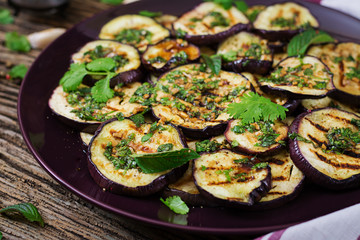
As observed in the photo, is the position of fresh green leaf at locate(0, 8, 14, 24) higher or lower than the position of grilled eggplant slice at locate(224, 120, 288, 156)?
lower

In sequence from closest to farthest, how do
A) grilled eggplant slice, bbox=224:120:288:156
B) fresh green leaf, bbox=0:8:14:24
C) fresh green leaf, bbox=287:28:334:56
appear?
1. grilled eggplant slice, bbox=224:120:288:156
2. fresh green leaf, bbox=287:28:334:56
3. fresh green leaf, bbox=0:8:14:24

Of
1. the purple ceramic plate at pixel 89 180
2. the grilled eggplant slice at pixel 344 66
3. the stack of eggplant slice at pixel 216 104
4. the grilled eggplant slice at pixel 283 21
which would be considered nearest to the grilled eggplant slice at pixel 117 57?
the stack of eggplant slice at pixel 216 104

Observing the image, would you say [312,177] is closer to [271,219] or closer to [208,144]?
[271,219]

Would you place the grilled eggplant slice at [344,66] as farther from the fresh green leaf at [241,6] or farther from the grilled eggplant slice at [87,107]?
the grilled eggplant slice at [87,107]

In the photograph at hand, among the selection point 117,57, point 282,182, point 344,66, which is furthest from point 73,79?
point 344,66

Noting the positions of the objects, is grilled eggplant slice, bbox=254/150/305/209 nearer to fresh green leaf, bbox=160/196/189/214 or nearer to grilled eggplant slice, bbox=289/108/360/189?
grilled eggplant slice, bbox=289/108/360/189

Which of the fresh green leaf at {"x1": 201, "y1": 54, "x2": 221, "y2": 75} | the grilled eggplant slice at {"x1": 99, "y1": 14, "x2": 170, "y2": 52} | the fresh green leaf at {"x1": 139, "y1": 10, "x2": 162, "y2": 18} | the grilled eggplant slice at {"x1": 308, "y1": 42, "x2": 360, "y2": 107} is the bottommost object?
the grilled eggplant slice at {"x1": 99, "y1": 14, "x2": 170, "y2": 52}

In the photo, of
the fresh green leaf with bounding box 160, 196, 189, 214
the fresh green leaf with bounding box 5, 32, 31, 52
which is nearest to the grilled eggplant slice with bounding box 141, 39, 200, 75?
the fresh green leaf with bounding box 160, 196, 189, 214
